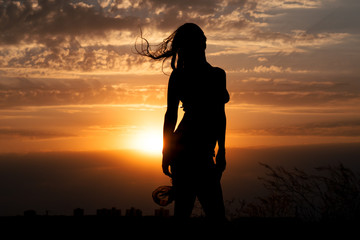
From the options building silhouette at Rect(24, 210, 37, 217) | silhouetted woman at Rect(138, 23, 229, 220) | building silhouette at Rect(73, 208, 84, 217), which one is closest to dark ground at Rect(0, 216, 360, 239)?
building silhouette at Rect(24, 210, 37, 217)

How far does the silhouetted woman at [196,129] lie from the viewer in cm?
543

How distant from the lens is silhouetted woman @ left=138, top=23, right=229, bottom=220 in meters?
5.43

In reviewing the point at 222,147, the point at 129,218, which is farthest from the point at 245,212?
the point at 222,147

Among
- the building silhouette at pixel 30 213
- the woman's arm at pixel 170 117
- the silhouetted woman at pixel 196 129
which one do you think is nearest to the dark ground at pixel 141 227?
the building silhouette at pixel 30 213

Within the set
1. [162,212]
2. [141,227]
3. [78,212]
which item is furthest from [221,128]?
[78,212]

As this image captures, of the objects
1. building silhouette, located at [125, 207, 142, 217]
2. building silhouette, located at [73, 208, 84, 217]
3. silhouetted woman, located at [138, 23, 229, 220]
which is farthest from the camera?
building silhouette, located at [125, 207, 142, 217]

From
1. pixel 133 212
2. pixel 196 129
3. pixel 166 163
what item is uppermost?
pixel 196 129

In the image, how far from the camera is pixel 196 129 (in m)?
5.42

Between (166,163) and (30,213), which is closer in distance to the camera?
(166,163)

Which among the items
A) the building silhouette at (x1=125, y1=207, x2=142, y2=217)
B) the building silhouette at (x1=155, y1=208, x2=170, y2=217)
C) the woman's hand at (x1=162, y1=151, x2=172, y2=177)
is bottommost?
the building silhouette at (x1=125, y1=207, x2=142, y2=217)

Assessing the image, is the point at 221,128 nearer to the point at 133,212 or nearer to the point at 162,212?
the point at 162,212

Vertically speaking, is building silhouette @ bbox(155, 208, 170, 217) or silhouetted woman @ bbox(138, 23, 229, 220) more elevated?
silhouetted woman @ bbox(138, 23, 229, 220)

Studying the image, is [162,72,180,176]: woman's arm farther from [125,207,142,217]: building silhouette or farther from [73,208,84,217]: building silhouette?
[73,208,84,217]: building silhouette

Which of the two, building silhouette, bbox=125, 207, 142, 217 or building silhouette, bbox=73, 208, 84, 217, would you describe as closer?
building silhouette, bbox=73, 208, 84, 217
